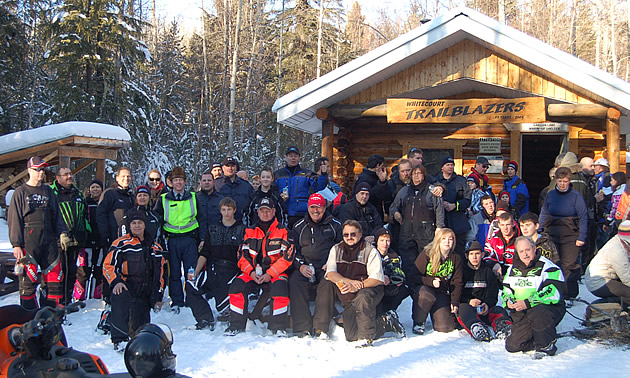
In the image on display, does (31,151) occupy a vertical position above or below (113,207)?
above

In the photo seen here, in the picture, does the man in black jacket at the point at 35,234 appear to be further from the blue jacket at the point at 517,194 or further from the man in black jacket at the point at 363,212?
the blue jacket at the point at 517,194

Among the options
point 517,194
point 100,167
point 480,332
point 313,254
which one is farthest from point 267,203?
point 100,167

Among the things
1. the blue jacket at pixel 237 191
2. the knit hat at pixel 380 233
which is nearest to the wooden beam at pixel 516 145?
the knit hat at pixel 380 233

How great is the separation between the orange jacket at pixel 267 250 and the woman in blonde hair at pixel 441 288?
1.55 metres

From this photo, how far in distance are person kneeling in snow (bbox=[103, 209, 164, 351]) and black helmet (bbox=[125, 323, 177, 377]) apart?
3.32m

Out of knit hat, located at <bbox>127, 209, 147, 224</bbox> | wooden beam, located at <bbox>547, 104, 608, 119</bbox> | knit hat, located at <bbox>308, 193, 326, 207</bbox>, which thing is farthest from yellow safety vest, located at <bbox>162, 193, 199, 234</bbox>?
wooden beam, located at <bbox>547, 104, 608, 119</bbox>

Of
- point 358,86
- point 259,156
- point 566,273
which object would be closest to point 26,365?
point 566,273

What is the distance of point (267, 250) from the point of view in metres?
5.96

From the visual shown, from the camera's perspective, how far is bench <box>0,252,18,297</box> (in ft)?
24.0

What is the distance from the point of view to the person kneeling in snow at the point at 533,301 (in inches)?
192

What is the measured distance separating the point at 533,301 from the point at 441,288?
1049 mm

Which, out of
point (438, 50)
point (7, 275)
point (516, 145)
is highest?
point (438, 50)

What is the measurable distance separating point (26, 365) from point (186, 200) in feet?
13.1

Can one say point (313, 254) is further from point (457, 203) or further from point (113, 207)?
point (113, 207)
